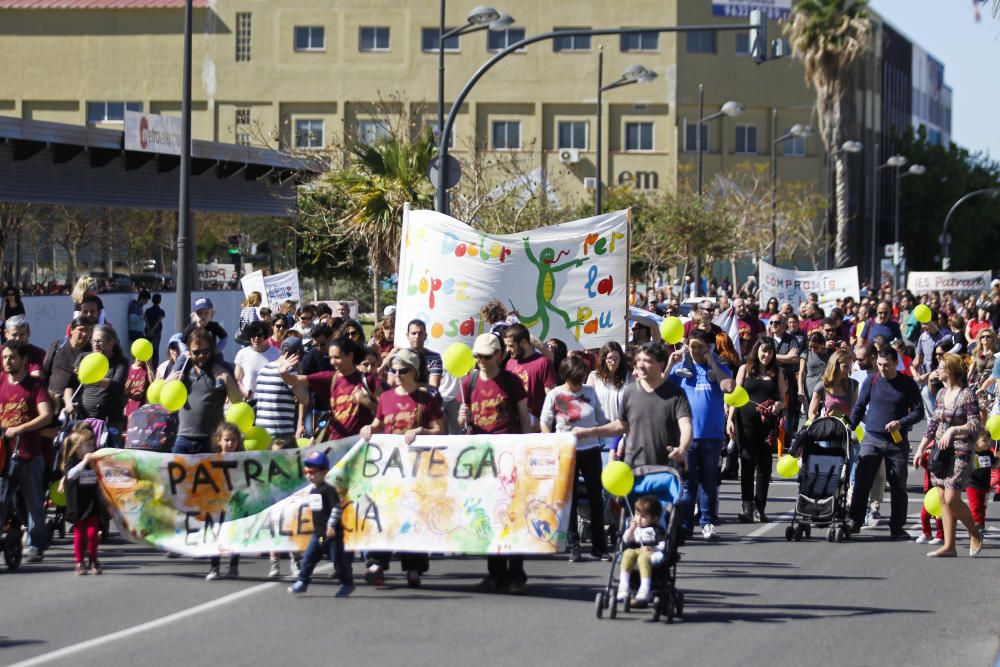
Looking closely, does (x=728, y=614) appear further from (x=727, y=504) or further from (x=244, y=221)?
(x=244, y=221)

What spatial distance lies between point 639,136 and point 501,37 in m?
7.30

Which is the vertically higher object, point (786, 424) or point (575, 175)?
point (575, 175)

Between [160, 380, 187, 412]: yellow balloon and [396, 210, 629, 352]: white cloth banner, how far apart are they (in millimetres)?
2875

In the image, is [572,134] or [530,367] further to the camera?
[572,134]

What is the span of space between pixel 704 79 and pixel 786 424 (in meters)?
51.2

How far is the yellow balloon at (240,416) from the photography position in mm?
11641

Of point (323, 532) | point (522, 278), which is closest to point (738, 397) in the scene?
point (522, 278)

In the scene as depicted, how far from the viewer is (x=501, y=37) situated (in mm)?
68188

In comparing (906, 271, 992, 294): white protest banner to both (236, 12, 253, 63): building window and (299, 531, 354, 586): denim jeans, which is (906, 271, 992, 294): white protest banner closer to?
(236, 12, 253, 63): building window

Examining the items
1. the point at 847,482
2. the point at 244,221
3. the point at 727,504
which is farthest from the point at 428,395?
the point at 244,221

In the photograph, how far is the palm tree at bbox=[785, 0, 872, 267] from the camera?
53.0 meters

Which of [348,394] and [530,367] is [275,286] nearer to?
[530,367]

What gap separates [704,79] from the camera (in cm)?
6900

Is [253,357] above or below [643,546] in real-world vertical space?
above
